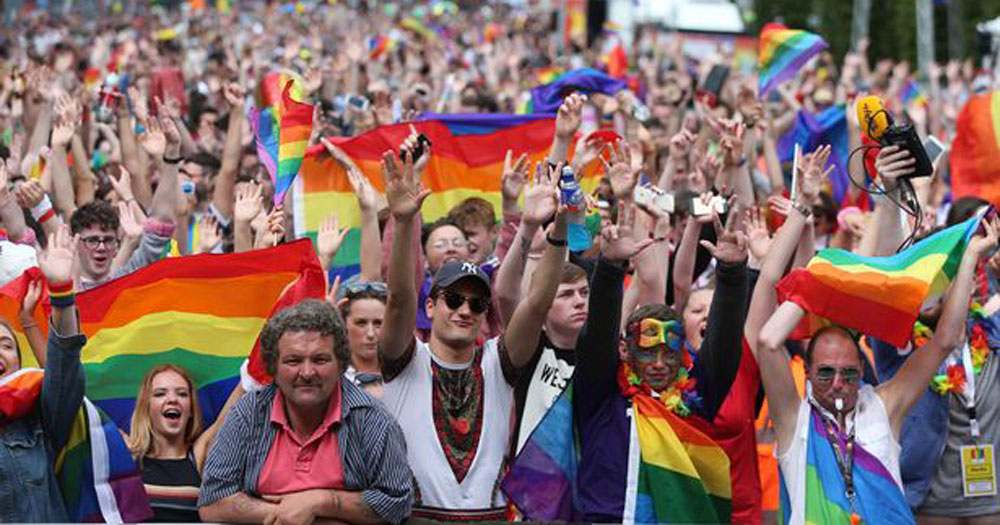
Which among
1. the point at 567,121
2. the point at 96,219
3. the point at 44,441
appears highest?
the point at 567,121

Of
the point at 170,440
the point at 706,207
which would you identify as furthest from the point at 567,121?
the point at 170,440

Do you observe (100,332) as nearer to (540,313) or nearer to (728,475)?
(540,313)

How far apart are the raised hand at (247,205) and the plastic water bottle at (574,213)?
7.18 feet

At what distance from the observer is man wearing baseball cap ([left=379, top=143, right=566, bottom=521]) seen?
581cm

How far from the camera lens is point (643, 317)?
6.38 meters

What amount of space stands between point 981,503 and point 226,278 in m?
3.13

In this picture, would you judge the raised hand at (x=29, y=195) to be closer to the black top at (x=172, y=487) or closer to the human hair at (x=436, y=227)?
the human hair at (x=436, y=227)

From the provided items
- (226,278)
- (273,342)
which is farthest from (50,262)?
(226,278)

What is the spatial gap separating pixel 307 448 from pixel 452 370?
692mm

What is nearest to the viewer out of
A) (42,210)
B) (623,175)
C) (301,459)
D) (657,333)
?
(301,459)

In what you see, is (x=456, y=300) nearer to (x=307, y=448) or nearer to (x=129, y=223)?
(x=307, y=448)

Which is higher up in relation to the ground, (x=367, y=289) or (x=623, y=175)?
(x=623, y=175)

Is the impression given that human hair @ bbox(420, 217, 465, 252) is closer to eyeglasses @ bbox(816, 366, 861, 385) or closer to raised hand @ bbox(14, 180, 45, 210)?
raised hand @ bbox(14, 180, 45, 210)

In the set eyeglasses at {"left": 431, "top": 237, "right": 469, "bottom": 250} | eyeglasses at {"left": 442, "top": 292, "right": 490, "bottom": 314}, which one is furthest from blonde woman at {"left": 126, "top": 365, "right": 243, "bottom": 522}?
eyeglasses at {"left": 431, "top": 237, "right": 469, "bottom": 250}
